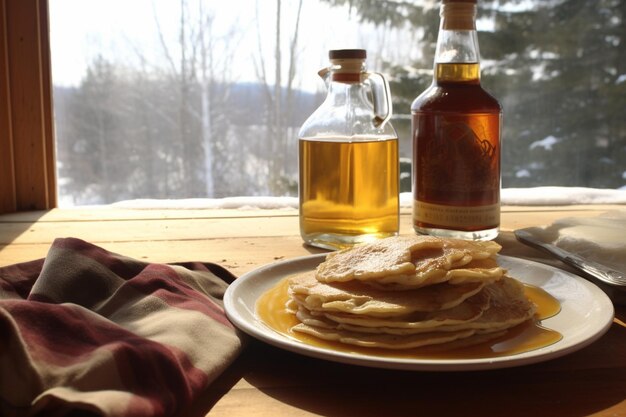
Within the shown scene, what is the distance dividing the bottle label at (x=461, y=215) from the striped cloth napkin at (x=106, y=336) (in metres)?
0.36

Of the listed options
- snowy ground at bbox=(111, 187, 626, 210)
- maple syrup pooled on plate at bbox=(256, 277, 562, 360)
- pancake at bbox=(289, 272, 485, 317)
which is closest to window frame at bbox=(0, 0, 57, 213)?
snowy ground at bbox=(111, 187, 626, 210)

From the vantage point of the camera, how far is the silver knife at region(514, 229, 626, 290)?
0.82m

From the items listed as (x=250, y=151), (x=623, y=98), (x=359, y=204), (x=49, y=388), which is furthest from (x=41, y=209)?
(x=623, y=98)

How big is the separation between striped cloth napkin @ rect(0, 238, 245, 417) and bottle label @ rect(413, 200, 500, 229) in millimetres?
364

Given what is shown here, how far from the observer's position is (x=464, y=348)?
2.13ft

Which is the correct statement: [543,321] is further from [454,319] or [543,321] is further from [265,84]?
[265,84]

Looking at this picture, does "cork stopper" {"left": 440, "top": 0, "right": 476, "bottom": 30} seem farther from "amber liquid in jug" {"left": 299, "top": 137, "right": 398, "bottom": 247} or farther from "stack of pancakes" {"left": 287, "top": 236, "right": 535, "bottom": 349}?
"stack of pancakes" {"left": 287, "top": 236, "right": 535, "bottom": 349}

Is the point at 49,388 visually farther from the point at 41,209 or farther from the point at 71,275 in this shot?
the point at 41,209

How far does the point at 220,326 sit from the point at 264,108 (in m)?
1.39

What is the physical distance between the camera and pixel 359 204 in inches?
45.4

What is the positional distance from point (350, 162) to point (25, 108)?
0.85 m

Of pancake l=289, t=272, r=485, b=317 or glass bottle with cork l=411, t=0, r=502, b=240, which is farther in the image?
glass bottle with cork l=411, t=0, r=502, b=240

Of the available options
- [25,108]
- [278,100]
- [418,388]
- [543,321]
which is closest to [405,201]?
[278,100]

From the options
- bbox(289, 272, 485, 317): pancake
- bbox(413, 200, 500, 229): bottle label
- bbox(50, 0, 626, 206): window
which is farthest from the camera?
bbox(50, 0, 626, 206): window
